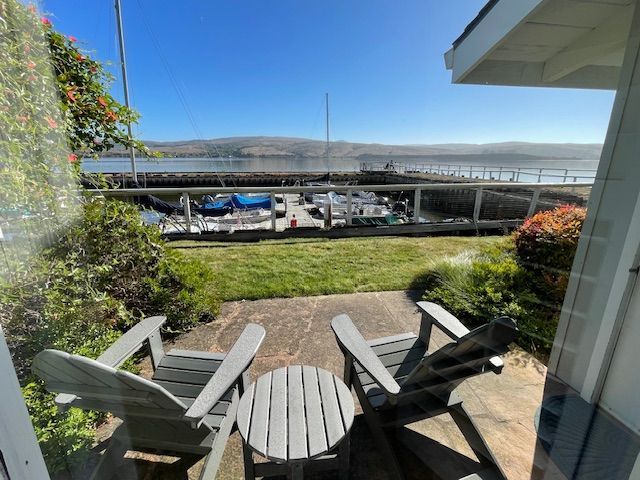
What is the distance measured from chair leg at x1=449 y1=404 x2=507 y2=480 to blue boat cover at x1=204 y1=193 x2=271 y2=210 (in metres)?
9.06

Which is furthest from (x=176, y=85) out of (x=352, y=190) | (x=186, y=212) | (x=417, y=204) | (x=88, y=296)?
(x=88, y=296)

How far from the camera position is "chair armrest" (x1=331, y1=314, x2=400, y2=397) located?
1346mm

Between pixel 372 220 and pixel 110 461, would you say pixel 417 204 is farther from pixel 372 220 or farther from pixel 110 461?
pixel 110 461

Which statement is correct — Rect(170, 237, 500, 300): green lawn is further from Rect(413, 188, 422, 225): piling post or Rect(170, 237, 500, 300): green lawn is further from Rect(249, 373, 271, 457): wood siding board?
Rect(249, 373, 271, 457): wood siding board

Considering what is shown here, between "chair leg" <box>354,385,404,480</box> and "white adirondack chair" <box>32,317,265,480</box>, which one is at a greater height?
"white adirondack chair" <box>32,317,265,480</box>

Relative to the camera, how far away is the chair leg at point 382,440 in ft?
4.73

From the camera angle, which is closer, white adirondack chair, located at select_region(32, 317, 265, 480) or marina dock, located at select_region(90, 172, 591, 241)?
white adirondack chair, located at select_region(32, 317, 265, 480)

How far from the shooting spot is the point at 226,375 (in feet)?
4.53

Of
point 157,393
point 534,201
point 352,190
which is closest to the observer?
point 157,393

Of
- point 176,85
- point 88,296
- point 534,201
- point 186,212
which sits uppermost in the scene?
point 176,85

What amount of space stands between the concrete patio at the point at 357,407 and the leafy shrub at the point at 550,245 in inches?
43.7

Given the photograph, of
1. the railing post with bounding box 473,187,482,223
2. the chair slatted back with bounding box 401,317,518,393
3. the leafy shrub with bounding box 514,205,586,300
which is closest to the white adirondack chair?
the chair slatted back with bounding box 401,317,518,393

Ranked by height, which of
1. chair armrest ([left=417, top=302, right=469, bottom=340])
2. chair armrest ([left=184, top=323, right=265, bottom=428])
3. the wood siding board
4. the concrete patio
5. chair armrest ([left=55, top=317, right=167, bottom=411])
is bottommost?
the concrete patio

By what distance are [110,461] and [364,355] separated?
1341mm
